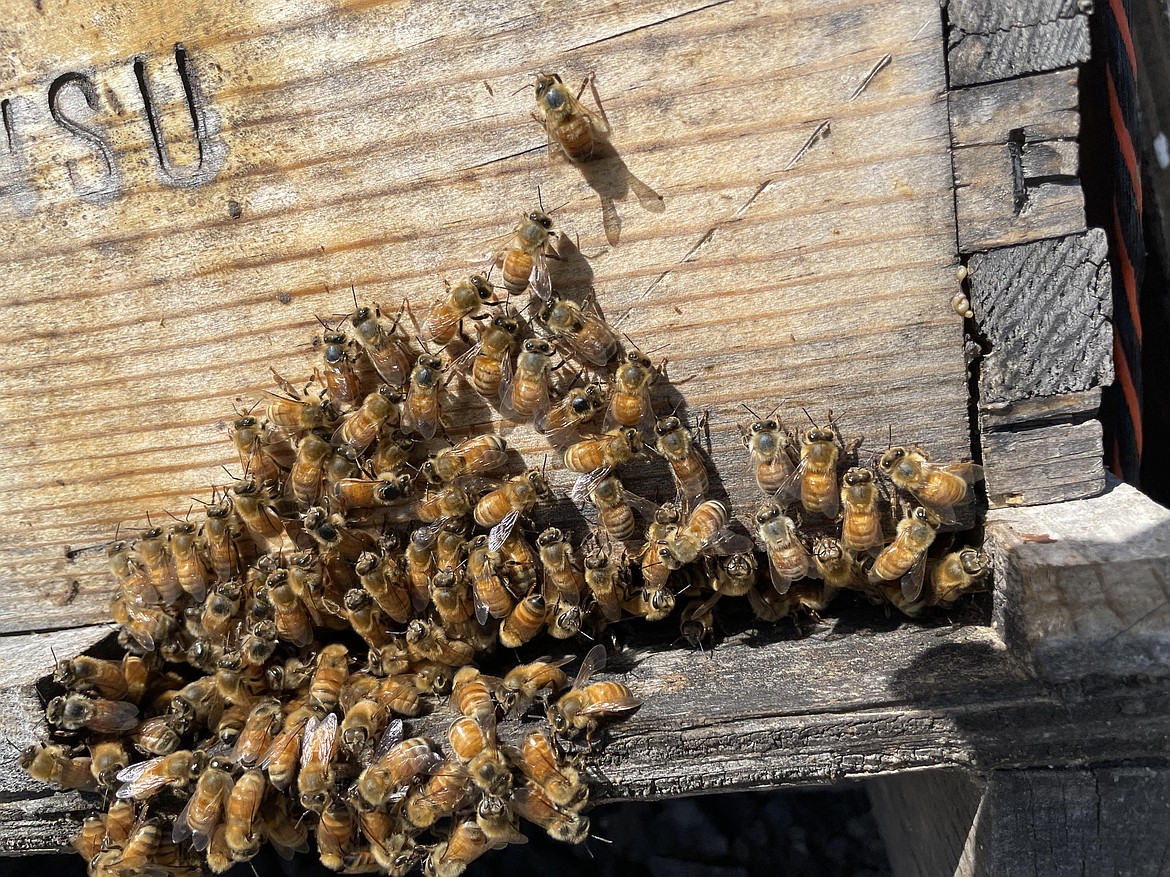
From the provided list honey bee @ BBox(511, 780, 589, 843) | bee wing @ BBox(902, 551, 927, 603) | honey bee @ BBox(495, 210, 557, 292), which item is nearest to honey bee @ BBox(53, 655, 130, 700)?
honey bee @ BBox(511, 780, 589, 843)

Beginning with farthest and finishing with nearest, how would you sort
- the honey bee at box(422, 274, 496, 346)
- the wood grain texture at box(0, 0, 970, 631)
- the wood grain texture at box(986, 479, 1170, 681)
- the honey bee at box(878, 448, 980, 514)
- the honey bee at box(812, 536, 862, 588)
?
1. the honey bee at box(812, 536, 862, 588)
2. the honey bee at box(422, 274, 496, 346)
3. the honey bee at box(878, 448, 980, 514)
4. the wood grain texture at box(0, 0, 970, 631)
5. the wood grain texture at box(986, 479, 1170, 681)

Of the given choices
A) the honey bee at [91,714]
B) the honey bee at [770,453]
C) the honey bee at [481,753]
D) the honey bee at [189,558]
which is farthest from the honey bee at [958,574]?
the honey bee at [91,714]

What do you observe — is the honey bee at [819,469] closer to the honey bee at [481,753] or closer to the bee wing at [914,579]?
the bee wing at [914,579]

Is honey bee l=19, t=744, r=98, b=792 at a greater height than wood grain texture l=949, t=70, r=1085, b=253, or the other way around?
wood grain texture l=949, t=70, r=1085, b=253

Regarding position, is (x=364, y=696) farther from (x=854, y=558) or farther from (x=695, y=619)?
(x=854, y=558)

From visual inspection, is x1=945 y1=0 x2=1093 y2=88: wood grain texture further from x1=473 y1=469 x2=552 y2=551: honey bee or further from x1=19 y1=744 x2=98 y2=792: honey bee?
x1=19 y1=744 x2=98 y2=792: honey bee
